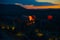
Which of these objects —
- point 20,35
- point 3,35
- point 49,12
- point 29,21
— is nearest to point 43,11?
point 49,12

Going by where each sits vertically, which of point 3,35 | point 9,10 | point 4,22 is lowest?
point 3,35

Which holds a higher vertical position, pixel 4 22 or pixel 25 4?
pixel 25 4

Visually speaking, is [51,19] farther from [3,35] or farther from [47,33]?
[3,35]

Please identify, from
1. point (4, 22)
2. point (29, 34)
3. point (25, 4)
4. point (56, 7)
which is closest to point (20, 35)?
point (29, 34)

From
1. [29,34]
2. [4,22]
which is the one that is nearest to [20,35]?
[29,34]

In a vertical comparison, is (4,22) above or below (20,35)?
above

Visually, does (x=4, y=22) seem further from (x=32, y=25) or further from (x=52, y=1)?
(x=52, y=1)

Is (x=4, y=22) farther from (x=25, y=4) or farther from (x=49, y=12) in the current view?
(x=49, y=12)
